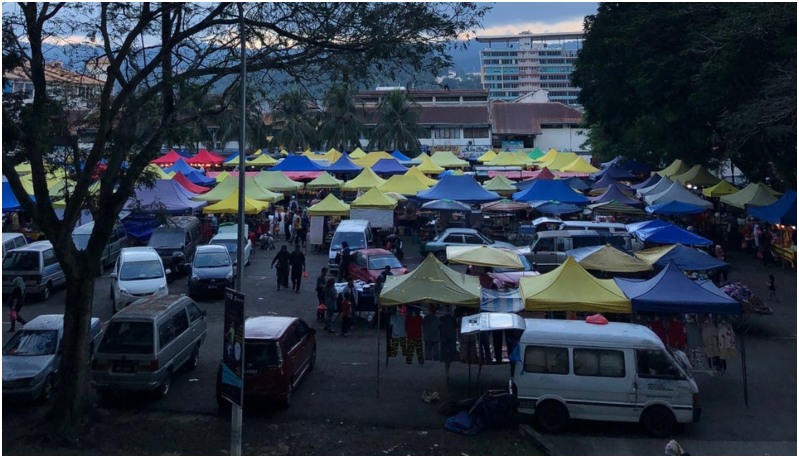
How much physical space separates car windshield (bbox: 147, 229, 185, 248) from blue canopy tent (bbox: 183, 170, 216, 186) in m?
13.0

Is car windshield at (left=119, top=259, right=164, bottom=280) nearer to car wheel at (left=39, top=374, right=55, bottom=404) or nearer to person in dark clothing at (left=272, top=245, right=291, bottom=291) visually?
person in dark clothing at (left=272, top=245, right=291, bottom=291)

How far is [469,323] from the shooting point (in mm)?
12102

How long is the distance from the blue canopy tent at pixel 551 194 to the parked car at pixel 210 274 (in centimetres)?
1352

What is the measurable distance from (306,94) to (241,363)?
562 cm

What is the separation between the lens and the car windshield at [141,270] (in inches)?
731

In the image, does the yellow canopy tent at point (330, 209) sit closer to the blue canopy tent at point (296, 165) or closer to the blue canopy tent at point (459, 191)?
the blue canopy tent at point (459, 191)

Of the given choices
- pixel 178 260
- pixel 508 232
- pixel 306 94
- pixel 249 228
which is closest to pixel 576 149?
pixel 508 232

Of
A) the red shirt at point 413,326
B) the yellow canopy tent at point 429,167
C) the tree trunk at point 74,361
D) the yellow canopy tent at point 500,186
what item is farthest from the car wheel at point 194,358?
the yellow canopy tent at point 429,167

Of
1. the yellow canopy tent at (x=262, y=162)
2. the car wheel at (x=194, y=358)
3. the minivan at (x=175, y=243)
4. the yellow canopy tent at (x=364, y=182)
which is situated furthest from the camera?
the yellow canopy tent at (x=262, y=162)

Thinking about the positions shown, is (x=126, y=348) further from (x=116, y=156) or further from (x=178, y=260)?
(x=178, y=260)

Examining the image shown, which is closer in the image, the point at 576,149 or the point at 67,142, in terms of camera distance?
the point at 67,142

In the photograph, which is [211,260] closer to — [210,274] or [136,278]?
[210,274]

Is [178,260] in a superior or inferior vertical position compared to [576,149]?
inferior

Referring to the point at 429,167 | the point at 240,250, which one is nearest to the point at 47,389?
the point at 240,250
